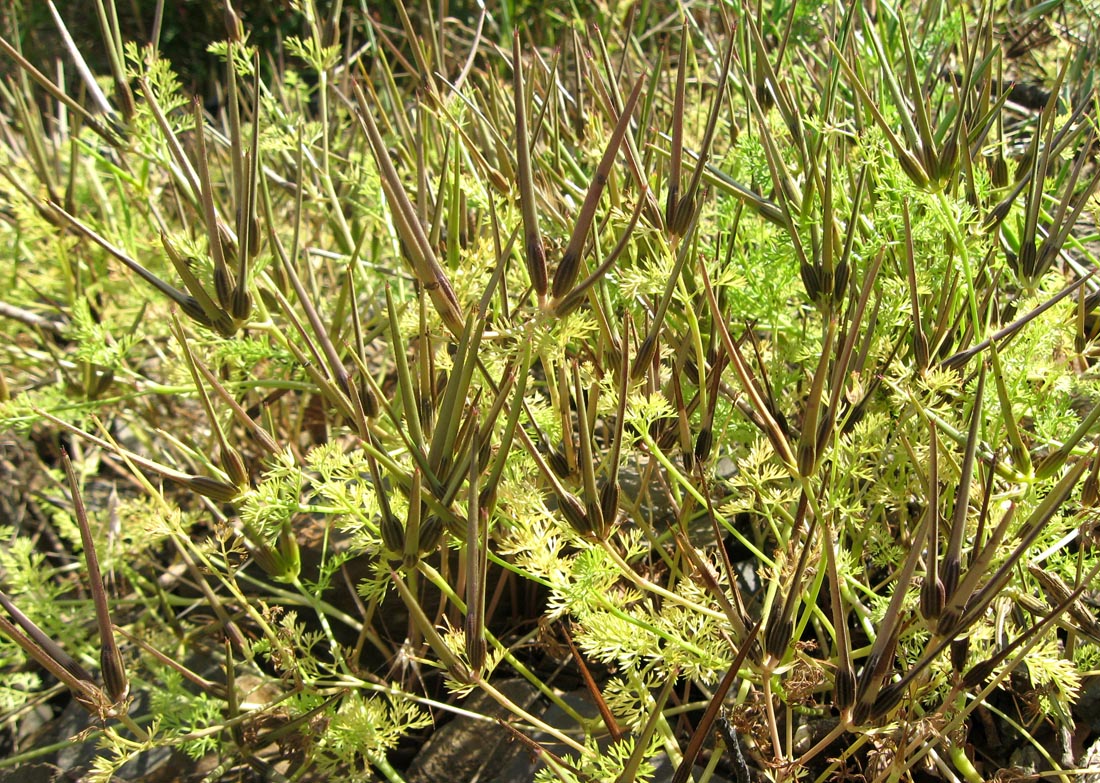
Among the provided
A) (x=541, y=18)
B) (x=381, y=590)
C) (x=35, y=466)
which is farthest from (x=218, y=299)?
(x=541, y=18)

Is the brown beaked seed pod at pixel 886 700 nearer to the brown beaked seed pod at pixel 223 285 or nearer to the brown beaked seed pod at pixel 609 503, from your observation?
the brown beaked seed pod at pixel 609 503

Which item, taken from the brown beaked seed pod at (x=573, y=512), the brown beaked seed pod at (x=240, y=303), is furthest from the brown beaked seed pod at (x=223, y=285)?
the brown beaked seed pod at (x=573, y=512)

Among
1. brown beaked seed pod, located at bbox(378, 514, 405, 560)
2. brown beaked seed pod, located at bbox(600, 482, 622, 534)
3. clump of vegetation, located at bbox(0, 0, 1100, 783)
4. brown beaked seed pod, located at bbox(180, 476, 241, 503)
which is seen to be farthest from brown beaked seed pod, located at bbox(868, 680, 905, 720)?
brown beaked seed pod, located at bbox(180, 476, 241, 503)

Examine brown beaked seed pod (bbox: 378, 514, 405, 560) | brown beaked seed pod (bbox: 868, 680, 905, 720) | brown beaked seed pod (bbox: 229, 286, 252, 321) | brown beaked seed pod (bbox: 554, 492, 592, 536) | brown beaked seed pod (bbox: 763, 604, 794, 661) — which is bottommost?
brown beaked seed pod (bbox: 868, 680, 905, 720)

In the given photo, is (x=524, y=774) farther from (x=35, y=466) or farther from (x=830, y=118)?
(x=35, y=466)

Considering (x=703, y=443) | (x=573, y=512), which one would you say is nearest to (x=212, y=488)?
(x=573, y=512)

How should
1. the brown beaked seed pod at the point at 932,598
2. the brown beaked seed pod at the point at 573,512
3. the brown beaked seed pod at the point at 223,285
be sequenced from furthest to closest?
1. the brown beaked seed pod at the point at 223,285
2. the brown beaked seed pod at the point at 573,512
3. the brown beaked seed pod at the point at 932,598

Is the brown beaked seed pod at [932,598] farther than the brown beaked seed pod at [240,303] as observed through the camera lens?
No

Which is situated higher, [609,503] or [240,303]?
[240,303]

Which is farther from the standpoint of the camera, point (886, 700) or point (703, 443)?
point (703, 443)

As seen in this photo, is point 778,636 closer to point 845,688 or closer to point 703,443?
point 845,688

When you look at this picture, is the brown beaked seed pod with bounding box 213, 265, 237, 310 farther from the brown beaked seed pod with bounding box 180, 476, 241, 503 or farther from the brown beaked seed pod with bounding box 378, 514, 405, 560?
the brown beaked seed pod with bounding box 378, 514, 405, 560

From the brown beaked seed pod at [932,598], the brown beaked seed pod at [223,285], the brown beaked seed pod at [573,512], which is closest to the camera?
the brown beaked seed pod at [932,598]

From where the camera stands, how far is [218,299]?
941 millimetres
